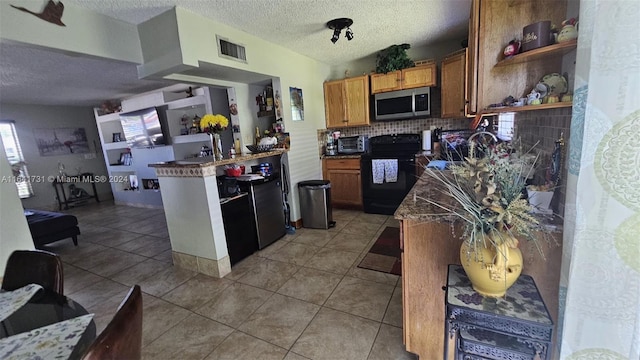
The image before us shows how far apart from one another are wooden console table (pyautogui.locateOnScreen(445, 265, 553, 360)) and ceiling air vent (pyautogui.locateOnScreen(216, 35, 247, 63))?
261cm

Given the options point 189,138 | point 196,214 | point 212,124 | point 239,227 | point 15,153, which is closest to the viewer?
point 196,214

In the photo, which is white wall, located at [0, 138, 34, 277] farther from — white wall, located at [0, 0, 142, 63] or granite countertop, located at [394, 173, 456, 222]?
granite countertop, located at [394, 173, 456, 222]

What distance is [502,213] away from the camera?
915mm

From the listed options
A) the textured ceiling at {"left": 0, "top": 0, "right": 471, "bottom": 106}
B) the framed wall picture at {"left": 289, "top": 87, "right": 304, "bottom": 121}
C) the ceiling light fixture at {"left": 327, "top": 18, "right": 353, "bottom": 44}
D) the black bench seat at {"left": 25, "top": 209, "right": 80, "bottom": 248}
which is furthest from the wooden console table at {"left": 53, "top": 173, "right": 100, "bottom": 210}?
the ceiling light fixture at {"left": 327, "top": 18, "right": 353, "bottom": 44}

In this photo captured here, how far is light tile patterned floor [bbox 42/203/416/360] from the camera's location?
1638mm

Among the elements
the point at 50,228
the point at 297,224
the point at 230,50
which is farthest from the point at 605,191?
the point at 50,228

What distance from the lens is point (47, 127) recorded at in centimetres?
563

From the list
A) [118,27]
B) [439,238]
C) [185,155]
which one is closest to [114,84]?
[185,155]

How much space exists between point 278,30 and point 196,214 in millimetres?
2066

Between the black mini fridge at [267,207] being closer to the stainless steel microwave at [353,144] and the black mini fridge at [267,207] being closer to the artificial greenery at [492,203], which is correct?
the stainless steel microwave at [353,144]

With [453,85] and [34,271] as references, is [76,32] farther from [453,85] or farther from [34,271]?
[453,85]

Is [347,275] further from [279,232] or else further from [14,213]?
[14,213]

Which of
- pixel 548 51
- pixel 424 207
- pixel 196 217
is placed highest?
pixel 548 51

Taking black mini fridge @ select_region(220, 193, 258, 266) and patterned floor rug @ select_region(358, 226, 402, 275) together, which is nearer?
patterned floor rug @ select_region(358, 226, 402, 275)
